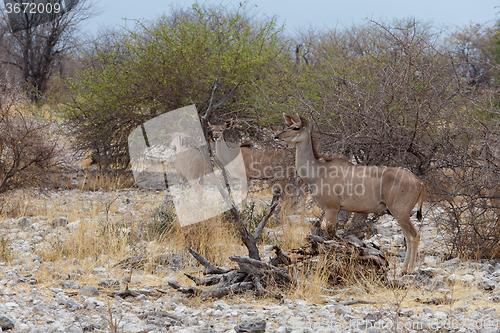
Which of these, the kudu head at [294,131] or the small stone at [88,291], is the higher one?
the kudu head at [294,131]

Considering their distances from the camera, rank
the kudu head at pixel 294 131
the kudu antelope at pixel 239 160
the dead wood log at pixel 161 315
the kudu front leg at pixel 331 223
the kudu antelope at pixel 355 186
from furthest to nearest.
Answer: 1. the kudu antelope at pixel 239 160
2. the kudu head at pixel 294 131
3. the kudu front leg at pixel 331 223
4. the kudu antelope at pixel 355 186
5. the dead wood log at pixel 161 315

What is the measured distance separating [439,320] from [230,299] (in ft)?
5.65

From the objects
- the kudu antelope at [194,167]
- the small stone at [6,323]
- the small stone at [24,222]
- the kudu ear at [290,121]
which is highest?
the kudu ear at [290,121]

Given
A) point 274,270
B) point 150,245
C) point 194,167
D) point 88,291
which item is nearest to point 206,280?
point 274,270

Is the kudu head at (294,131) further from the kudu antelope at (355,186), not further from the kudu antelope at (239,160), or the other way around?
the kudu antelope at (239,160)

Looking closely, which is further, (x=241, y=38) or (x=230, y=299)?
(x=241, y=38)

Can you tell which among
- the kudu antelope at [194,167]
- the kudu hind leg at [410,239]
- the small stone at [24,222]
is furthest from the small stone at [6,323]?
the kudu antelope at [194,167]

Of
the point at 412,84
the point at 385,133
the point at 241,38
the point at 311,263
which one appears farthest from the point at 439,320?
the point at 241,38

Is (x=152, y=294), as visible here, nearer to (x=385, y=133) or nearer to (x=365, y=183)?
(x=365, y=183)

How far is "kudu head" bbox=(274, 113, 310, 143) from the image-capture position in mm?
5508

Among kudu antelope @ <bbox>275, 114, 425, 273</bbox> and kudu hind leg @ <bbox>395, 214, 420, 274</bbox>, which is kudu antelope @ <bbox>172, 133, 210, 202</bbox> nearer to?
kudu antelope @ <bbox>275, 114, 425, 273</bbox>

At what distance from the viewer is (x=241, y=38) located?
34.8 feet

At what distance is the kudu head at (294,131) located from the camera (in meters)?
5.51

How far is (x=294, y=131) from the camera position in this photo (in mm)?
5539
